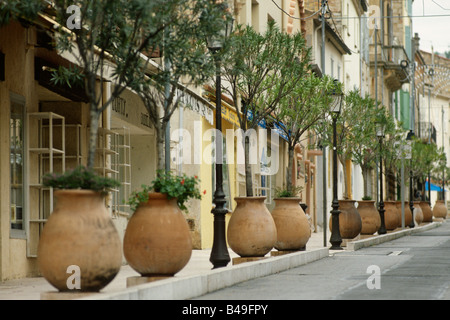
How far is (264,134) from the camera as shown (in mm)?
33125

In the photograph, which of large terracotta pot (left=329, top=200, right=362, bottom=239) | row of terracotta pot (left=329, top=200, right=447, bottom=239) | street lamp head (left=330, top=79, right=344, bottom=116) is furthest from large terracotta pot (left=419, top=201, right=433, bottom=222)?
street lamp head (left=330, top=79, right=344, bottom=116)

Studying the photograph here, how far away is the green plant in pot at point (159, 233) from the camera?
11461 mm

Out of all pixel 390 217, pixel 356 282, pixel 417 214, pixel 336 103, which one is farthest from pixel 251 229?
pixel 417 214

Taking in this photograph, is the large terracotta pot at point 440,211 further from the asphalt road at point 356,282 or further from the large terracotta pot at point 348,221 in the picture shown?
the asphalt road at point 356,282

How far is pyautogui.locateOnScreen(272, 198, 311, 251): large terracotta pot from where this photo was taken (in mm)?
18906

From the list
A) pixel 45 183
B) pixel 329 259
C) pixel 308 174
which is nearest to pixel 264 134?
pixel 308 174

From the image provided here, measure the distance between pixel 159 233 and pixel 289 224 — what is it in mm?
7744

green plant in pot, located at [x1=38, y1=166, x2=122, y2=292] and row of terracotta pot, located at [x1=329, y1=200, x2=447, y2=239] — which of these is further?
row of terracotta pot, located at [x1=329, y1=200, x2=447, y2=239]

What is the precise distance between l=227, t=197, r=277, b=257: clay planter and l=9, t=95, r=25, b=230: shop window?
341cm

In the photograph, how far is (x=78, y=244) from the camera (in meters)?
9.29

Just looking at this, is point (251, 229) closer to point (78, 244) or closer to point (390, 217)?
point (78, 244)

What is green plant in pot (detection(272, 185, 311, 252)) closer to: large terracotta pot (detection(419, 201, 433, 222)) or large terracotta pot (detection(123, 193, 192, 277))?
large terracotta pot (detection(123, 193, 192, 277))

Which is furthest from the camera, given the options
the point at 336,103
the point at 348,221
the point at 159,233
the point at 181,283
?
the point at 348,221
